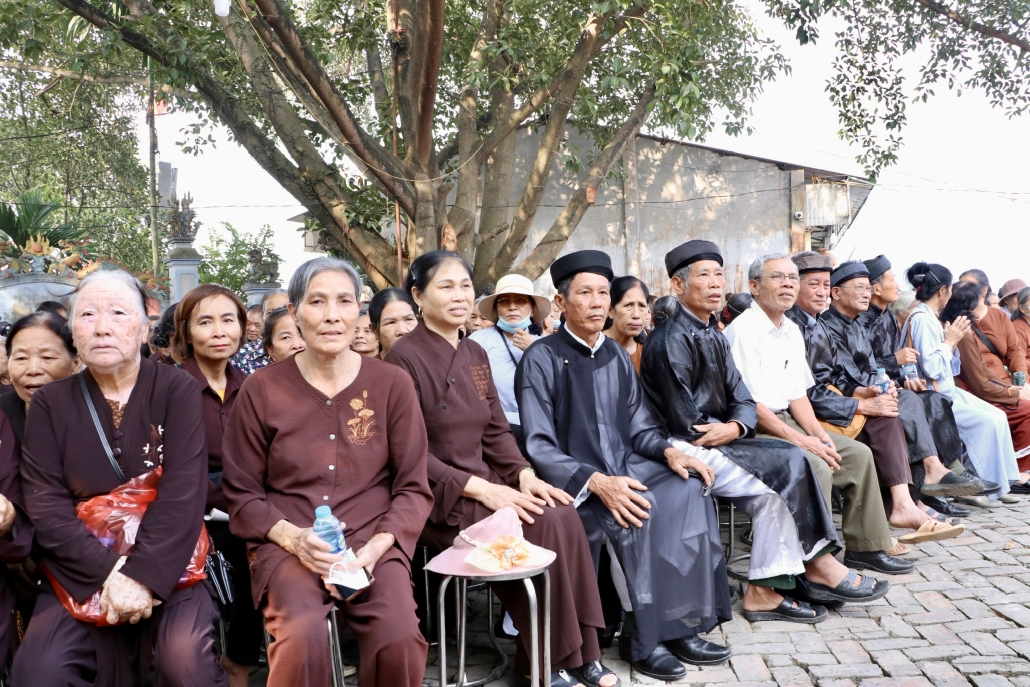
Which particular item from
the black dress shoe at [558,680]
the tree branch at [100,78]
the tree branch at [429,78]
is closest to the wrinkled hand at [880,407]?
the black dress shoe at [558,680]

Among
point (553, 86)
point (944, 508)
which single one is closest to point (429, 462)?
point (944, 508)

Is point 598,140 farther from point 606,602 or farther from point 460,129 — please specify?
point 606,602

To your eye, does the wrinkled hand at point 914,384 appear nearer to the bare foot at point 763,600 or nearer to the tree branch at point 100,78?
the bare foot at point 763,600

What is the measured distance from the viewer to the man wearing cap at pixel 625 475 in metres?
3.83

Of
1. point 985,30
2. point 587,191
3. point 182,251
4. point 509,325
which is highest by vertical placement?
point 985,30

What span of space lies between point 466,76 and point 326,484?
6.94 metres

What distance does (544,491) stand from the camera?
12.3 feet

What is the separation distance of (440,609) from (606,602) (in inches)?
41.3

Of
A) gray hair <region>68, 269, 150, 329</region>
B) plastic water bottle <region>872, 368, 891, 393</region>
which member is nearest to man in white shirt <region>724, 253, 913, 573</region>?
plastic water bottle <region>872, 368, 891, 393</region>

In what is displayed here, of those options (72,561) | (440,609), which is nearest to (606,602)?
(440,609)

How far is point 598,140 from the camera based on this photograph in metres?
11.9

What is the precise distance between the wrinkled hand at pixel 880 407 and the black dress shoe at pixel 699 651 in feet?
7.22

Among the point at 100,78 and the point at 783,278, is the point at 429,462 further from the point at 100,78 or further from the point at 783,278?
the point at 100,78

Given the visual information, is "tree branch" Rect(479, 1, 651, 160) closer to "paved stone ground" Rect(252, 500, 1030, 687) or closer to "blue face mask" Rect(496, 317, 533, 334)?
"blue face mask" Rect(496, 317, 533, 334)
